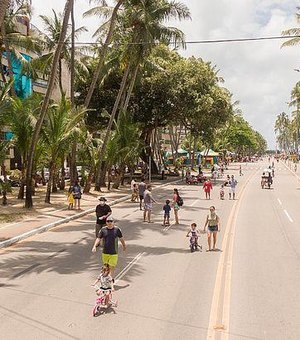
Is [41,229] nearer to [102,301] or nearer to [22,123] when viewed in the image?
[22,123]

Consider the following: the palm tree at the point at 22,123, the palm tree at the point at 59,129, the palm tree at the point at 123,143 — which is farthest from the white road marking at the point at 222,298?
the palm tree at the point at 123,143

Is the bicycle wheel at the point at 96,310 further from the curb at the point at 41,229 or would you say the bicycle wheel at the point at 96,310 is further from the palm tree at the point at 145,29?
the palm tree at the point at 145,29

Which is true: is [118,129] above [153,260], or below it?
above

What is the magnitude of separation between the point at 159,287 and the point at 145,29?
2843 cm

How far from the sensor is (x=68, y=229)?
19172 mm

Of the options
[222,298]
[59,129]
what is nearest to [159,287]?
[222,298]

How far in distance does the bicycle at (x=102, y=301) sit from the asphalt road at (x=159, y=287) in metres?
0.16

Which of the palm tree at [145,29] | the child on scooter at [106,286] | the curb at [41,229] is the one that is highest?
the palm tree at [145,29]

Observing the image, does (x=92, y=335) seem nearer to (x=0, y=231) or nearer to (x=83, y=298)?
(x=83, y=298)

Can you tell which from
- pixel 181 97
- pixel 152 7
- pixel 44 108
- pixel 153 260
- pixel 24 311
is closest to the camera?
pixel 24 311

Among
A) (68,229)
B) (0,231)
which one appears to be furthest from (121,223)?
(0,231)

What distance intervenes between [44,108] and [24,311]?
16.6 meters

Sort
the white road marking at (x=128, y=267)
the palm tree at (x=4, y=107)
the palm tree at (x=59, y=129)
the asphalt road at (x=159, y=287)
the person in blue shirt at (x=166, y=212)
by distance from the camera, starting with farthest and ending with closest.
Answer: the palm tree at (x=59, y=129) → the palm tree at (x=4, y=107) → the person in blue shirt at (x=166, y=212) → the white road marking at (x=128, y=267) → the asphalt road at (x=159, y=287)

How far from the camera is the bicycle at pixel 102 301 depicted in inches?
340
